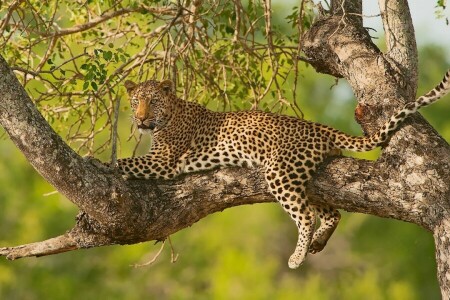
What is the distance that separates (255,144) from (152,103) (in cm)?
119

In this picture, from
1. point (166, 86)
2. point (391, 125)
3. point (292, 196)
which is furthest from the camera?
point (166, 86)

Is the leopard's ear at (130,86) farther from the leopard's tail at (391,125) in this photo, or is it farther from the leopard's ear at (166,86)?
the leopard's tail at (391,125)

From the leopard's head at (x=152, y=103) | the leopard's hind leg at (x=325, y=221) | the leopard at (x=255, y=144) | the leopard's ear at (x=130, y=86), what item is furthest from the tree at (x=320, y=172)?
the leopard's hind leg at (x=325, y=221)

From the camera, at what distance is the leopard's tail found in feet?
29.9

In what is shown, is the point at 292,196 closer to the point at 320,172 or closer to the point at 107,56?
the point at 320,172

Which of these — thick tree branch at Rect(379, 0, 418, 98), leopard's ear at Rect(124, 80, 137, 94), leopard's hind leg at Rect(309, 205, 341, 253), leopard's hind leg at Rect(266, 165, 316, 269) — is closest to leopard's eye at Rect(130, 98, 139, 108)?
leopard's ear at Rect(124, 80, 137, 94)

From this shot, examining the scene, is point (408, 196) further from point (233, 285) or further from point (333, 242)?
point (333, 242)

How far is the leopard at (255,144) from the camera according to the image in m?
9.36

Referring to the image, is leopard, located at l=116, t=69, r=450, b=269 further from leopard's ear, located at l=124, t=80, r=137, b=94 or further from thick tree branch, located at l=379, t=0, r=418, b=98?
thick tree branch, located at l=379, t=0, r=418, b=98

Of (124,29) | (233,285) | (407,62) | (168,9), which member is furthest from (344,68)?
(233,285)

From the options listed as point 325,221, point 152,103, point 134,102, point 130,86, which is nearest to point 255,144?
point 325,221

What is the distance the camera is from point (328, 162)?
30.9ft

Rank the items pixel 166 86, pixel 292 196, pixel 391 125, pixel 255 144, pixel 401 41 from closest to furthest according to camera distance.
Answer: pixel 391 125
pixel 292 196
pixel 255 144
pixel 401 41
pixel 166 86

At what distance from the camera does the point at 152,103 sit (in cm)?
1045
